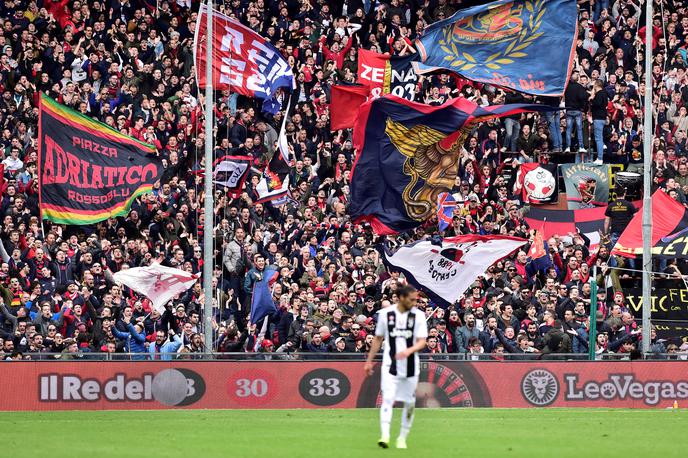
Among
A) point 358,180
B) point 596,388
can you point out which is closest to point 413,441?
point 596,388

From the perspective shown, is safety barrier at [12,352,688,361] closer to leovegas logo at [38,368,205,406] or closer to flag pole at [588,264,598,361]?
leovegas logo at [38,368,205,406]

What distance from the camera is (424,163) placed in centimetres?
2920

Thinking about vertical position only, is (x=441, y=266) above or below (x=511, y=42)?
below

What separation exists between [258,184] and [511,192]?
23.8 ft

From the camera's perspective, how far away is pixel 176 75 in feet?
113

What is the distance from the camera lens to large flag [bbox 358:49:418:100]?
33.2 metres

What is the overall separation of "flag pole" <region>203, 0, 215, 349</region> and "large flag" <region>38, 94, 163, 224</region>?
3.64 ft

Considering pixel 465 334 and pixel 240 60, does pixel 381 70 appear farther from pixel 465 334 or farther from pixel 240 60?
pixel 465 334

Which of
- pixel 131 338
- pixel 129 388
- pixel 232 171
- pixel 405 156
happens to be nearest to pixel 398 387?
pixel 129 388

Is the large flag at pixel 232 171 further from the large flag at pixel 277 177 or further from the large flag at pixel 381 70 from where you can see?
the large flag at pixel 381 70

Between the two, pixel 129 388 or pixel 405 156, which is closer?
pixel 129 388

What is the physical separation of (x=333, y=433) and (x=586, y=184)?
17940 millimetres

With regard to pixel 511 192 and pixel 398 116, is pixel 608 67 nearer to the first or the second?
pixel 511 192

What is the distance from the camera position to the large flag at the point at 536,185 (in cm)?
3562
